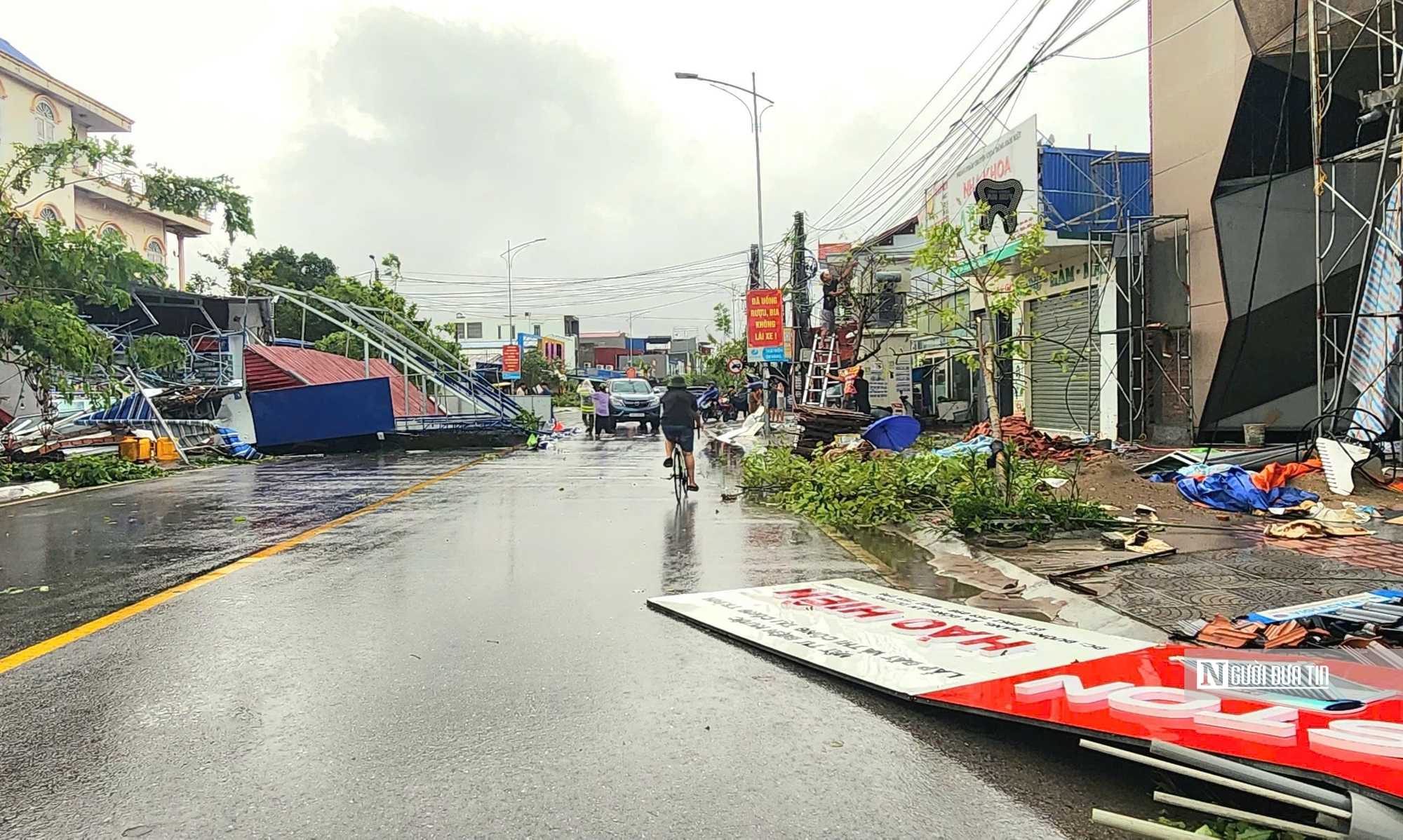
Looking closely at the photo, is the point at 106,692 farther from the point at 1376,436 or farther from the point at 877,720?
the point at 1376,436

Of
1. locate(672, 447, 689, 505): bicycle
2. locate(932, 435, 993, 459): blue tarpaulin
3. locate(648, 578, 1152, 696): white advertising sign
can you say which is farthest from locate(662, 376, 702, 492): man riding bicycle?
locate(648, 578, 1152, 696): white advertising sign

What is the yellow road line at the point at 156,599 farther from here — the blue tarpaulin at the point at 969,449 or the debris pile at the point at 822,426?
the debris pile at the point at 822,426

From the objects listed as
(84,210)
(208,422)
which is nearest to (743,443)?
(208,422)

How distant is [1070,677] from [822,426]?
12533mm

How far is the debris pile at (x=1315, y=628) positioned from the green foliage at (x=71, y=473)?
672 inches

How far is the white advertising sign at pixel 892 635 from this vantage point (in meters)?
4.89

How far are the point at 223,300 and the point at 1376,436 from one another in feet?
85.8

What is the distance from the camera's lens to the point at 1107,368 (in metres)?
18.2

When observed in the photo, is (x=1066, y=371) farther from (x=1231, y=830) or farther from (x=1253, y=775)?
(x=1231, y=830)

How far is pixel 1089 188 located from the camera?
61.3ft

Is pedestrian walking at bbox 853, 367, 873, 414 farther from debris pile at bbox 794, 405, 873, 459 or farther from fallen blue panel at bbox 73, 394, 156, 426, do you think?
fallen blue panel at bbox 73, 394, 156, 426

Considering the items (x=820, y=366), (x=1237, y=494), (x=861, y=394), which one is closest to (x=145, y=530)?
(x=1237, y=494)

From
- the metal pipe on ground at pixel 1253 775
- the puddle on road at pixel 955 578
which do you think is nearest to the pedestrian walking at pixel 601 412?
the puddle on road at pixel 955 578

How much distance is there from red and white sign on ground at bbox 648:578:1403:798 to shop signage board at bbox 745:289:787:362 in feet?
70.8
